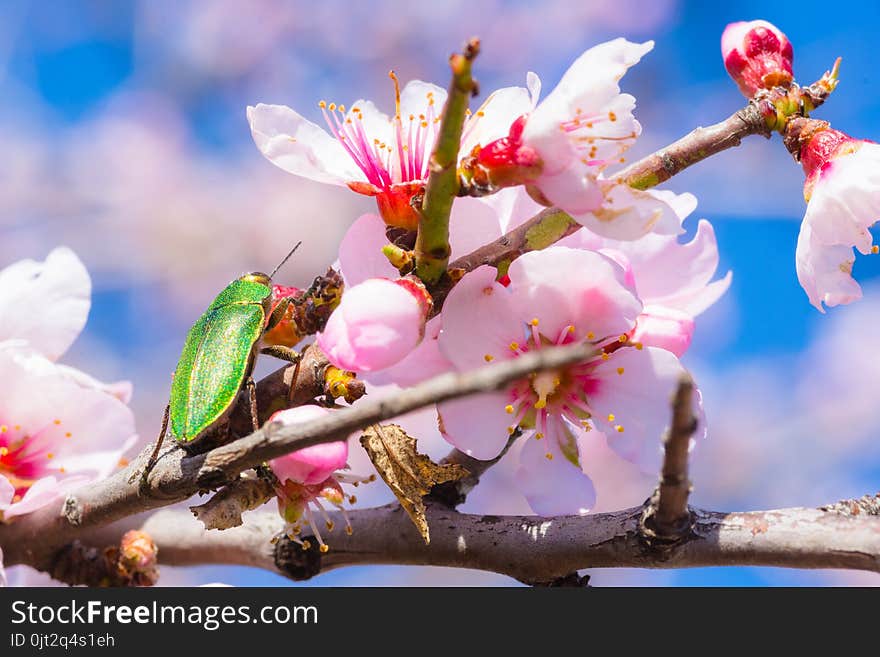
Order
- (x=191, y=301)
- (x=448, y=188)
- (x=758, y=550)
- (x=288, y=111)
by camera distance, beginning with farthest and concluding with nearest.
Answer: (x=191, y=301) < (x=288, y=111) < (x=758, y=550) < (x=448, y=188)

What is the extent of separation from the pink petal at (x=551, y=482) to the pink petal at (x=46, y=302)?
2.78 feet

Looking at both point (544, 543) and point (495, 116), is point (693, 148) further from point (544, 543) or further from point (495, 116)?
point (544, 543)

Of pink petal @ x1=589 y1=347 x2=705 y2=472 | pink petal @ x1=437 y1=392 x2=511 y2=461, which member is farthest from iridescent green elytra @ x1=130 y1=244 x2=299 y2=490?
pink petal @ x1=589 y1=347 x2=705 y2=472

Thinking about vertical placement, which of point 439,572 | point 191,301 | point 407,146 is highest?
point 191,301

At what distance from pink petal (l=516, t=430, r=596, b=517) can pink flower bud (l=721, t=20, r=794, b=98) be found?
23.0 inches

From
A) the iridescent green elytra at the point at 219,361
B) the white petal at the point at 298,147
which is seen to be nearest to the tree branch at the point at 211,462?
the iridescent green elytra at the point at 219,361

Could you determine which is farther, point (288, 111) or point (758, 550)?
point (288, 111)

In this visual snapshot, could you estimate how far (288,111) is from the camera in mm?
1311

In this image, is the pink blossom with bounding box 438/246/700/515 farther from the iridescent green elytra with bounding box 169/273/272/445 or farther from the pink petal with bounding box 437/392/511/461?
the iridescent green elytra with bounding box 169/273/272/445

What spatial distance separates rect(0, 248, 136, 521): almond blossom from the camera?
148 cm

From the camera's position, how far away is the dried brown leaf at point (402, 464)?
110cm

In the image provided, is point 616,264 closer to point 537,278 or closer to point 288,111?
point 537,278

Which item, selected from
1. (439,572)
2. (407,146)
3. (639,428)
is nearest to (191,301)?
(439,572)
